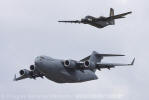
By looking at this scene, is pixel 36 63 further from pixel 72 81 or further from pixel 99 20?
pixel 99 20

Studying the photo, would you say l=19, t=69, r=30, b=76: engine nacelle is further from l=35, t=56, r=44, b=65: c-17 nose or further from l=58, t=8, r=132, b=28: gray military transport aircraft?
l=58, t=8, r=132, b=28: gray military transport aircraft

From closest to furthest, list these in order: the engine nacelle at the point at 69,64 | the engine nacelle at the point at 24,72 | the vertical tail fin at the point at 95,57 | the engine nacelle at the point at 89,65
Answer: the engine nacelle at the point at 89,65 → the engine nacelle at the point at 69,64 → the engine nacelle at the point at 24,72 → the vertical tail fin at the point at 95,57

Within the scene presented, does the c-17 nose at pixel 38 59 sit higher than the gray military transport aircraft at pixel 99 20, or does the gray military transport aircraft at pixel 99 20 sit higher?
the gray military transport aircraft at pixel 99 20

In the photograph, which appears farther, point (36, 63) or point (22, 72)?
point (22, 72)

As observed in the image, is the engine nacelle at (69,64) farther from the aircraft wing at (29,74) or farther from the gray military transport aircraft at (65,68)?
the aircraft wing at (29,74)

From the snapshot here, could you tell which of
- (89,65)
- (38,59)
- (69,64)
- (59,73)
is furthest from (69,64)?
(38,59)

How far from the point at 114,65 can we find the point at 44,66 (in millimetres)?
10584

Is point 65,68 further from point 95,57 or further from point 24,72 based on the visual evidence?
point 95,57

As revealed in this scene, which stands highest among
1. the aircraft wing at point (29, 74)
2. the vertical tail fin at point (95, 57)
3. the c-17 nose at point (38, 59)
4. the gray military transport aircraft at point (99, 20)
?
the gray military transport aircraft at point (99, 20)

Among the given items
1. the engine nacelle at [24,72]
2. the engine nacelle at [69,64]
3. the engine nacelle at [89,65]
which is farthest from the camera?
the engine nacelle at [24,72]

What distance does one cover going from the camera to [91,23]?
72500 millimetres

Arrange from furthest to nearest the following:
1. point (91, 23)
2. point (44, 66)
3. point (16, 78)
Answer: point (16, 78) → point (91, 23) → point (44, 66)

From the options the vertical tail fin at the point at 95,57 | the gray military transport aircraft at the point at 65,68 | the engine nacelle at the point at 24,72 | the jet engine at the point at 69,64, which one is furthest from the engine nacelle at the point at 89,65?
the vertical tail fin at the point at 95,57

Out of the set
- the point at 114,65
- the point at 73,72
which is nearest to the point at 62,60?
the point at 73,72
